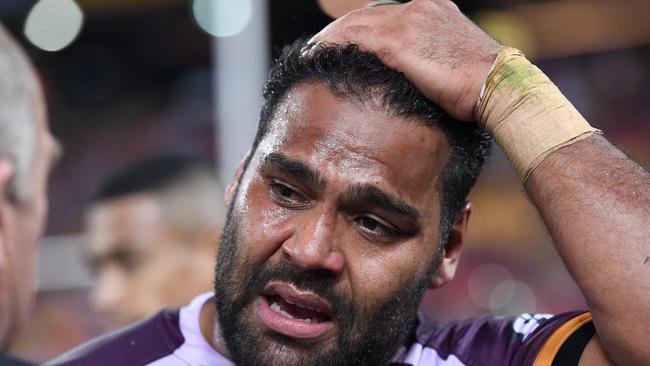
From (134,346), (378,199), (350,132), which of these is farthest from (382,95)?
(134,346)

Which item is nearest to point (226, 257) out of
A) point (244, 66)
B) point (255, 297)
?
point (255, 297)

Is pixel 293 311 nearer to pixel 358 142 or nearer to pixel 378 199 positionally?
pixel 378 199

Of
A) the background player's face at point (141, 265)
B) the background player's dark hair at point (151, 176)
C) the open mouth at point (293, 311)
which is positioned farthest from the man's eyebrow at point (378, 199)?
the background player's dark hair at point (151, 176)

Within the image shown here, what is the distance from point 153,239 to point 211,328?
7.08 feet

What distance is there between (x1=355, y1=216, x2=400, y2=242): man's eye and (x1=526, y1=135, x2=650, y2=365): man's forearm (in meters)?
0.39

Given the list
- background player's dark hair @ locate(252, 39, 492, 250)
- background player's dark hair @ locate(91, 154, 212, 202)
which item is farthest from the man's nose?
background player's dark hair @ locate(91, 154, 212, 202)

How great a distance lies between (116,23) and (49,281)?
472 centimetres

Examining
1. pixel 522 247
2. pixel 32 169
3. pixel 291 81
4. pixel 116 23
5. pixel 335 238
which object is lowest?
pixel 522 247

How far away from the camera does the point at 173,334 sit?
8.16ft

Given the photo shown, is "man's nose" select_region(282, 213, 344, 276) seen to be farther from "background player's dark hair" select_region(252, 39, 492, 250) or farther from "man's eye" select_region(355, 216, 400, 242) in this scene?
"background player's dark hair" select_region(252, 39, 492, 250)

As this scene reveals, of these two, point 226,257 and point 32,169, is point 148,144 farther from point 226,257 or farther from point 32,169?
point 226,257

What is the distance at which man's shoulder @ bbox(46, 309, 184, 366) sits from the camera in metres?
2.43

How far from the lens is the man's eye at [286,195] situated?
7.50 ft

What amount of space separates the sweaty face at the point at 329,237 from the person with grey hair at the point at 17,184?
0.81m
